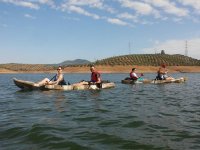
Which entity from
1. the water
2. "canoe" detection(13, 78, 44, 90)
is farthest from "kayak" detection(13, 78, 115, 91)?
the water

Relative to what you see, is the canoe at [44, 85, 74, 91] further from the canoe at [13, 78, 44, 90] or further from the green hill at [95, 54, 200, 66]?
the green hill at [95, 54, 200, 66]

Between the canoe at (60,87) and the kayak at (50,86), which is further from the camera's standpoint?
the kayak at (50,86)

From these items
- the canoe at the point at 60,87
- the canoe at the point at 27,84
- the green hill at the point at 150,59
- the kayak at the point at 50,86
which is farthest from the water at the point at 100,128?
the green hill at the point at 150,59

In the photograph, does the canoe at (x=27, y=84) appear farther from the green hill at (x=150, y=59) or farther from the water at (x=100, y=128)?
the green hill at (x=150, y=59)

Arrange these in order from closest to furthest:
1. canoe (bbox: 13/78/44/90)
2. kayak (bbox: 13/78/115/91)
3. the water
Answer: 1. the water
2. kayak (bbox: 13/78/115/91)
3. canoe (bbox: 13/78/44/90)

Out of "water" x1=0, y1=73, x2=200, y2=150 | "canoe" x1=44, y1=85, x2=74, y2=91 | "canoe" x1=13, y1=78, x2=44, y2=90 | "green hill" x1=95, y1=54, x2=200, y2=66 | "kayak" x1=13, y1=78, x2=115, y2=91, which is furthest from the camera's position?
"green hill" x1=95, y1=54, x2=200, y2=66

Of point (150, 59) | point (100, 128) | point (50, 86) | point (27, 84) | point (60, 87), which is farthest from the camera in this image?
point (150, 59)

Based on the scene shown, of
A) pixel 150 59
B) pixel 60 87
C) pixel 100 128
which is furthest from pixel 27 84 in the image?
pixel 150 59

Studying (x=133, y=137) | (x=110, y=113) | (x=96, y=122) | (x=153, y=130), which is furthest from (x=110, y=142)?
(x=110, y=113)

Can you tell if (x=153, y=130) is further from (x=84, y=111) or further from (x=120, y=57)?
(x=120, y=57)

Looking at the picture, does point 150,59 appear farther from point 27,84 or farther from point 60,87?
point 27,84

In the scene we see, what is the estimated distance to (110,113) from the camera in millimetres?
15148

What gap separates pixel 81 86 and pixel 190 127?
17.7 meters

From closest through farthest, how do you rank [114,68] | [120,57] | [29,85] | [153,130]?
1. [153,130]
2. [29,85]
3. [114,68]
4. [120,57]
